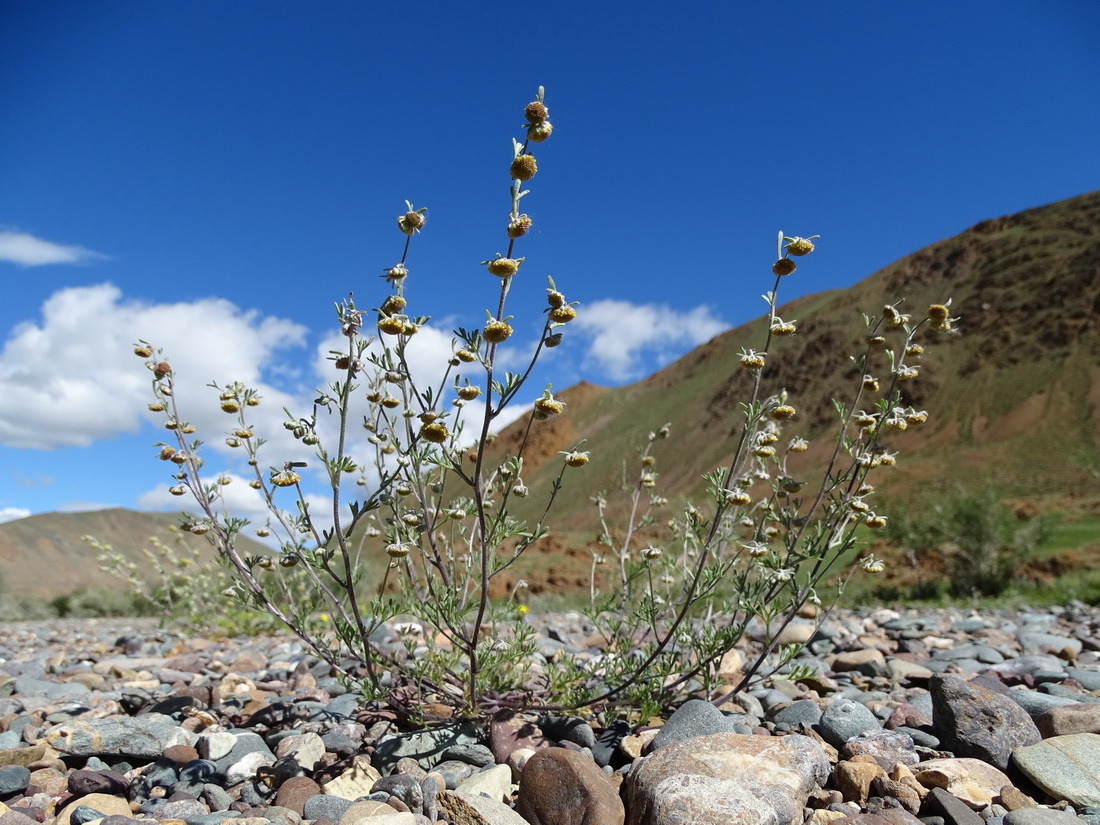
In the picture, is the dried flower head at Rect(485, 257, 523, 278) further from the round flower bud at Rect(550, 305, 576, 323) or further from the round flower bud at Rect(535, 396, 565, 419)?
the round flower bud at Rect(535, 396, 565, 419)

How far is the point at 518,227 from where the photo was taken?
271 centimetres

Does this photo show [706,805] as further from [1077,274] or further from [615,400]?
[615,400]

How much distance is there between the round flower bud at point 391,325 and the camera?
9.36 ft

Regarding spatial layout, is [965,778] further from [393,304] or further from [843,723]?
[393,304]

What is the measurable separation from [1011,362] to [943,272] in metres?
17.5

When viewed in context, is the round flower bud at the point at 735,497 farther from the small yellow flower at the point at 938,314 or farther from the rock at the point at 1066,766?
the rock at the point at 1066,766

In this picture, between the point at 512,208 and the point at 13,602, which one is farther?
the point at 13,602

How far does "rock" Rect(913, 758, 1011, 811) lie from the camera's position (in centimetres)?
314

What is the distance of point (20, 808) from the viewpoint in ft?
10.8

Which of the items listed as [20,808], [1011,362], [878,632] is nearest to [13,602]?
[20,808]

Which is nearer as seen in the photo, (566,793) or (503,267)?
(503,267)

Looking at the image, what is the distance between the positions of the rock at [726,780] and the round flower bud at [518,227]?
222 centimetres

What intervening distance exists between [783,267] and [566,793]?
8.04 feet

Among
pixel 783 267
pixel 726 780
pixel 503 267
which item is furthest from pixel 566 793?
pixel 783 267
